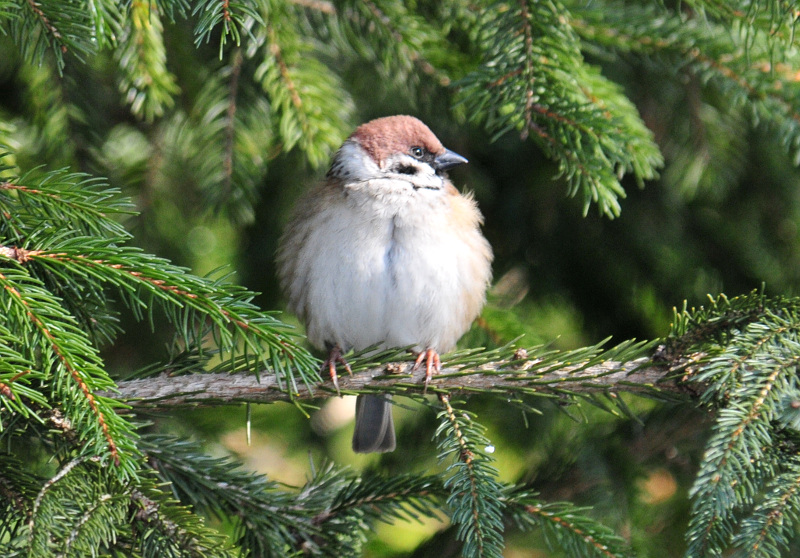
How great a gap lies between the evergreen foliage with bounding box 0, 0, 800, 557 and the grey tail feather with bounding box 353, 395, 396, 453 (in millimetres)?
169

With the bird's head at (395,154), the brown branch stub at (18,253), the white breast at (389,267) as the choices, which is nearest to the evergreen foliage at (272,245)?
the brown branch stub at (18,253)

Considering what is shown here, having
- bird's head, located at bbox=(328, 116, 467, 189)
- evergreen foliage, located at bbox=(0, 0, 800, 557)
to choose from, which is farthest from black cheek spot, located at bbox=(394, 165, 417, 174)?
evergreen foliage, located at bbox=(0, 0, 800, 557)

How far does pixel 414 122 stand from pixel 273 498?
150 centimetres

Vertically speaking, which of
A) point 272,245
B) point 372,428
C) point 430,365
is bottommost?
point 372,428

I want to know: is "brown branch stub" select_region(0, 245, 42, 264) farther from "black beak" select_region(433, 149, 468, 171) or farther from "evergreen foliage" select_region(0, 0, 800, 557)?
"black beak" select_region(433, 149, 468, 171)

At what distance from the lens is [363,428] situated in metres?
2.87

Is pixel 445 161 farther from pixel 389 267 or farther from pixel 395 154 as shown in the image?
pixel 389 267

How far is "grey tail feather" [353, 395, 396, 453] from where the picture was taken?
284 cm

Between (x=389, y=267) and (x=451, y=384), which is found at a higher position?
(x=451, y=384)

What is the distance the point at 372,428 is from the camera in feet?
9.42

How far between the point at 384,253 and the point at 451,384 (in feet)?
2.59

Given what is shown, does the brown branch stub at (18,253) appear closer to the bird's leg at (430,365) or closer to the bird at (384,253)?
the bird's leg at (430,365)

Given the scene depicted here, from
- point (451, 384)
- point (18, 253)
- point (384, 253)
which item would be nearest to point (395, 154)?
point (384, 253)

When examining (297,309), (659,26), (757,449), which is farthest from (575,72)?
(297,309)
